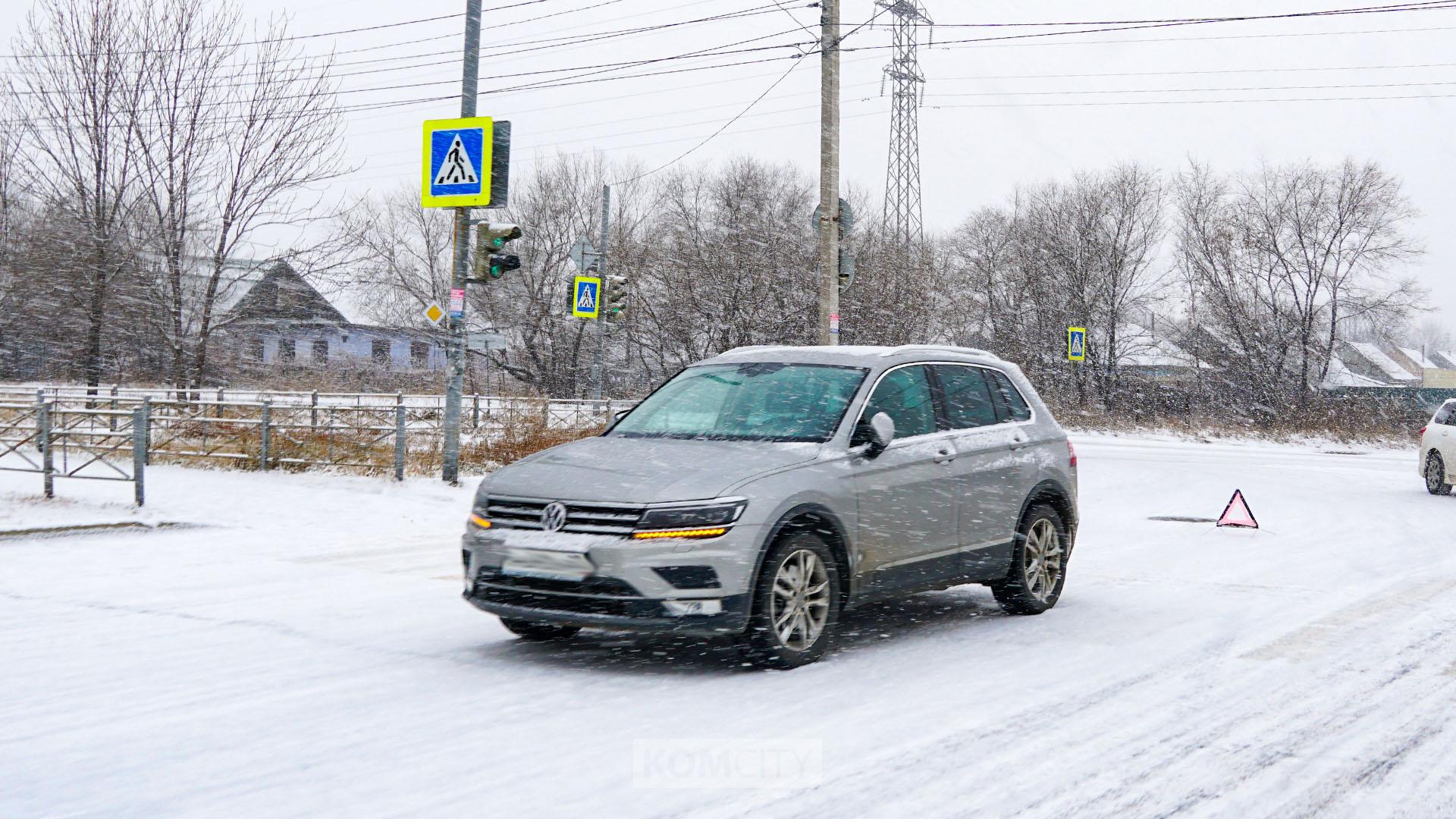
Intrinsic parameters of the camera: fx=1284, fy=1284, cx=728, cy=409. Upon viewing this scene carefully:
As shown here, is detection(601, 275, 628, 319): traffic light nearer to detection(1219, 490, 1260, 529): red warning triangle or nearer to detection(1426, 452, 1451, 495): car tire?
detection(1426, 452, 1451, 495): car tire

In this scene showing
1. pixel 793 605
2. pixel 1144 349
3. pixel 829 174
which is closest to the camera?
pixel 793 605

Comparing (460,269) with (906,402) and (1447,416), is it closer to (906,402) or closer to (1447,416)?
(906,402)

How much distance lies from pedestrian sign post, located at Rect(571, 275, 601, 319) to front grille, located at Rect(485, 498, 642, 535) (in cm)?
2215

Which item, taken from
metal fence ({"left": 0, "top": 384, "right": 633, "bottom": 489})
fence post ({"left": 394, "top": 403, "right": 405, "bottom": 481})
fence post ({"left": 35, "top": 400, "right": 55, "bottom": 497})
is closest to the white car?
metal fence ({"left": 0, "top": 384, "right": 633, "bottom": 489})

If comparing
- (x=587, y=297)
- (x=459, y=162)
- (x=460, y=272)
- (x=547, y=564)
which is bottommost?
(x=547, y=564)

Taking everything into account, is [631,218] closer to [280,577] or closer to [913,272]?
[913,272]

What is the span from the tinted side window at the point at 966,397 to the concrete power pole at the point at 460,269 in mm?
9297

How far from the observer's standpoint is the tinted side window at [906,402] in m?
7.25

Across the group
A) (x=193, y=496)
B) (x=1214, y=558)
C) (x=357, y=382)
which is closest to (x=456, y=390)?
(x=193, y=496)

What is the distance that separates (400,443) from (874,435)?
35.6 feet

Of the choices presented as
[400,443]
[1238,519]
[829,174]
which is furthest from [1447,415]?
[400,443]

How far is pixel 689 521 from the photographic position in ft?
19.4

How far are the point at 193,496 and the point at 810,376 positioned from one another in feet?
31.9

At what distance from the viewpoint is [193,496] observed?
571 inches
